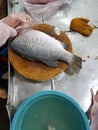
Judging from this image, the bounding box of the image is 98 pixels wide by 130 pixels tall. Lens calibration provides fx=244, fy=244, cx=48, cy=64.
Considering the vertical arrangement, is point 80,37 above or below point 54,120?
above

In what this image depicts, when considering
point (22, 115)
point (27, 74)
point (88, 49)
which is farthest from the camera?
point (88, 49)

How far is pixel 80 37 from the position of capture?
1.15 meters

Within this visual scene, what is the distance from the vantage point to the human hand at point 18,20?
1.07 metres

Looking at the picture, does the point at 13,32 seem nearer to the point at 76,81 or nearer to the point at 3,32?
the point at 3,32

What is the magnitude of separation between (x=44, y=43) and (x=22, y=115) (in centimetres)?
31

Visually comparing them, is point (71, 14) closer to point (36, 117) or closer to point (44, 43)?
point (44, 43)

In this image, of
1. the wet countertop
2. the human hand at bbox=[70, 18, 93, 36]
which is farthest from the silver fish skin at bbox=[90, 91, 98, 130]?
the human hand at bbox=[70, 18, 93, 36]

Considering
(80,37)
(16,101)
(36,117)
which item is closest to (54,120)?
(36,117)

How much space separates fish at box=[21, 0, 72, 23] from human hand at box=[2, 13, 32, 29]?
78 millimetres

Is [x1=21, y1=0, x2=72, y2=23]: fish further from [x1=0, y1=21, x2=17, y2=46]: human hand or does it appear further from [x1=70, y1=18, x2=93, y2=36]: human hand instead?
[x1=0, y1=21, x2=17, y2=46]: human hand

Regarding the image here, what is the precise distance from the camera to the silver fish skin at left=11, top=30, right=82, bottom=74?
1.00 metres

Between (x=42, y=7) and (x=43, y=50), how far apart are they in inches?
11.5

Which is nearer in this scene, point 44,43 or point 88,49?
point 44,43

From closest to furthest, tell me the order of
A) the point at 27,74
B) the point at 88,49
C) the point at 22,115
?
the point at 22,115 → the point at 27,74 → the point at 88,49
